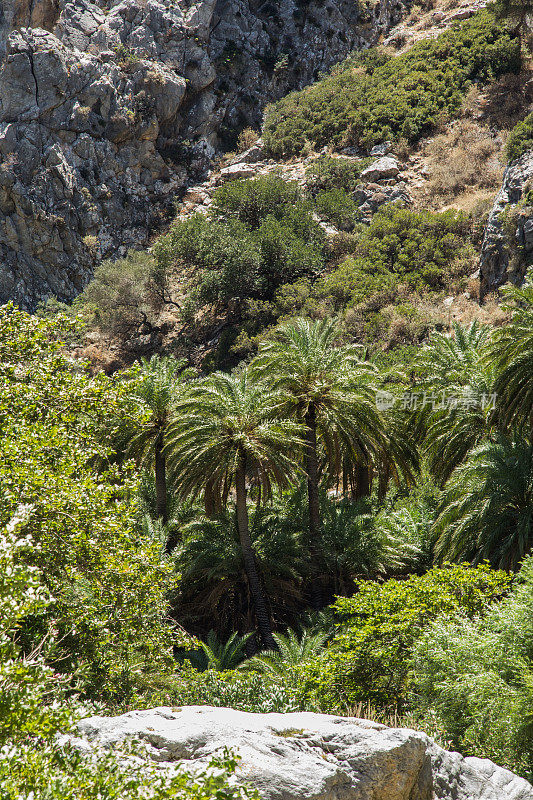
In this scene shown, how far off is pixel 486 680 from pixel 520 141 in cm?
3460

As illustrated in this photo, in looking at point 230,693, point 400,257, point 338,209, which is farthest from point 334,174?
point 230,693

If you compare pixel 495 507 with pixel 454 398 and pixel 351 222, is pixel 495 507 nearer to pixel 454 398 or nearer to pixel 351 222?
pixel 454 398

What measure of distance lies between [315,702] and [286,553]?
25.5ft

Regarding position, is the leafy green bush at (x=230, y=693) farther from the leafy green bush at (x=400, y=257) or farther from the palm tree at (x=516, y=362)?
the leafy green bush at (x=400, y=257)

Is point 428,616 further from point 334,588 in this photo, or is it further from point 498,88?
point 498,88

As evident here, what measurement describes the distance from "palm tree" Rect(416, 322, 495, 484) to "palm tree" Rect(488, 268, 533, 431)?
0.56 m

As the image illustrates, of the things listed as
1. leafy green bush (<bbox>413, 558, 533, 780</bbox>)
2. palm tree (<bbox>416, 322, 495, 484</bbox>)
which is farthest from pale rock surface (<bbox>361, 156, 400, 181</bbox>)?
leafy green bush (<bbox>413, 558, 533, 780</bbox>)

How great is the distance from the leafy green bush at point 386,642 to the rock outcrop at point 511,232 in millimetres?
23013

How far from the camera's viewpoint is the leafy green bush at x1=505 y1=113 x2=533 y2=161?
34.2m

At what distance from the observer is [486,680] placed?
8.00 m

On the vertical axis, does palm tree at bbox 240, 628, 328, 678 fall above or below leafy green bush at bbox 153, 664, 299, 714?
below

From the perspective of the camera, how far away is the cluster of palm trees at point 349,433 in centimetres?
1407

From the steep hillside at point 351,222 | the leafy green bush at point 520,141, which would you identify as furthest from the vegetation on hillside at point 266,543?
the leafy green bush at point 520,141

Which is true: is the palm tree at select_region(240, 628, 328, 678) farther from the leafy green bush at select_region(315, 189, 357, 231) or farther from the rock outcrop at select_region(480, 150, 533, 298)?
the leafy green bush at select_region(315, 189, 357, 231)
